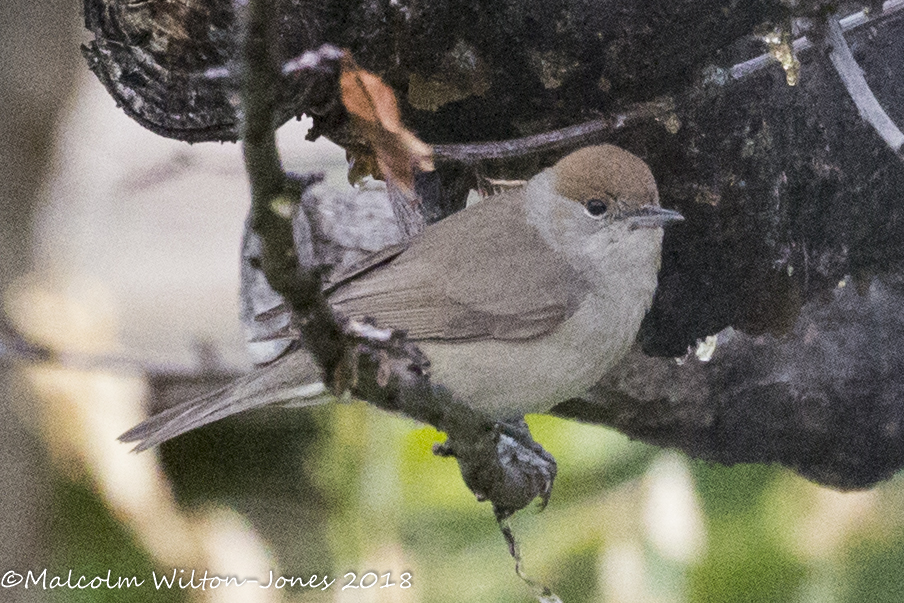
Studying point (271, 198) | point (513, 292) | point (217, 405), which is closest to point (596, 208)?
point (513, 292)

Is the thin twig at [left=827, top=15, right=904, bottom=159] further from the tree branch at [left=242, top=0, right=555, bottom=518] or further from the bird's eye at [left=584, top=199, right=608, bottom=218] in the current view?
the tree branch at [left=242, top=0, right=555, bottom=518]

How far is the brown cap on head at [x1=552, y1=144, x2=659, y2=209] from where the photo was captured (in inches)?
48.1

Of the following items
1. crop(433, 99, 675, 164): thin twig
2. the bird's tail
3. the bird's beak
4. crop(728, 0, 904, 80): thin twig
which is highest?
crop(433, 99, 675, 164): thin twig

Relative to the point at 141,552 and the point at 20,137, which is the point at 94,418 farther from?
the point at 20,137

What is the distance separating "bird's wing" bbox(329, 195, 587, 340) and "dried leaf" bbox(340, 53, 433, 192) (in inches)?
4.2

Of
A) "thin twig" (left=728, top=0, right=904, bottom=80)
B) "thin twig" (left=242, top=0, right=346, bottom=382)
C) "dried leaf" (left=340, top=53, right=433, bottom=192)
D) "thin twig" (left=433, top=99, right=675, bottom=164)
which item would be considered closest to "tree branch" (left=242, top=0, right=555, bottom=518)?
"thin twig" (left=242, top=0, right=346, bottom=382)

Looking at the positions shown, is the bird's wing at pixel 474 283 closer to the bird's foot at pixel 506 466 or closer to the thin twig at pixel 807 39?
the bird's foot at pixel 506 466

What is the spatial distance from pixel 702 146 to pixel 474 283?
480 mm

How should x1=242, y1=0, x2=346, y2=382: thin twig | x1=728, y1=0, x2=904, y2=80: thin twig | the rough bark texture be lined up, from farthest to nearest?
x1=728, y1=0, x2=904, y2=80: thin twig, the rough bark texture, x1=242, y1=0, x2=346, y2=382: thin twig

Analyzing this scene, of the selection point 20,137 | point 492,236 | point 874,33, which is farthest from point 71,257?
point 874,33

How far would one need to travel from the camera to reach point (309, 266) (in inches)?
40.8

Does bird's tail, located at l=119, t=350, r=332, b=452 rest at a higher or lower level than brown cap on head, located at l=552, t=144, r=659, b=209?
lower

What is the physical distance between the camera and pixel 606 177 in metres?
1.23

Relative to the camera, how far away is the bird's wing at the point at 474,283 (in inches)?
46.5
